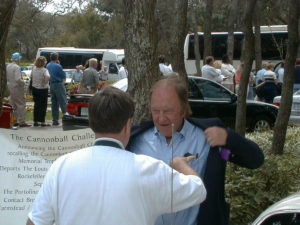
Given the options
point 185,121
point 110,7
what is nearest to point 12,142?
point 185,121

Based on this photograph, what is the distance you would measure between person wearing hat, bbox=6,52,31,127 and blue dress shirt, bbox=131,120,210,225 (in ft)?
33.4

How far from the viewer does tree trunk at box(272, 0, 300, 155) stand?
290 inches

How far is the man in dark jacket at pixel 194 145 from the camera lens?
2.84m

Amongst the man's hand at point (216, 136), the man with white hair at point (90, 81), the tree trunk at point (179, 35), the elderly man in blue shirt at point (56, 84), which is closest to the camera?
the man's hand at point (216, 136)

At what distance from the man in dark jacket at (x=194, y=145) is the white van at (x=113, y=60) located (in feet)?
93.2

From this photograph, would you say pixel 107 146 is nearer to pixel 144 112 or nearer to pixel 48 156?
pixel 48 156

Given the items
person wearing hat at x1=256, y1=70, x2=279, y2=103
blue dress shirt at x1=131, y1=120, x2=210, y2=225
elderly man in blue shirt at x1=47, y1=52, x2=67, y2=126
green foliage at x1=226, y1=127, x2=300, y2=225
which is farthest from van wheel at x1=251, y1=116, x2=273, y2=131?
blue dress shirt at x1=131, y1=120, x2=210, y2=225

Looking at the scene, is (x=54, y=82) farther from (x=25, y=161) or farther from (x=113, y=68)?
(x=113, y=68)

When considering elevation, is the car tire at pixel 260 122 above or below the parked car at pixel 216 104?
below

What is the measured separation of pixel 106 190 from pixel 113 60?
3124cm

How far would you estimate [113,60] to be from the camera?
33.2 m

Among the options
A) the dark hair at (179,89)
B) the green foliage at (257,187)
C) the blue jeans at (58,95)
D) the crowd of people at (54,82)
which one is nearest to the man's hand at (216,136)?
the dark hair at (179,89)

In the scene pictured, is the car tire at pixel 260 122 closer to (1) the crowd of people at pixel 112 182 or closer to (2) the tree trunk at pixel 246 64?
(2) the tree trunk at pixel 246 64

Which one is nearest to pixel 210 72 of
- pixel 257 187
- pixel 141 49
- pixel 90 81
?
pixel 90 81
